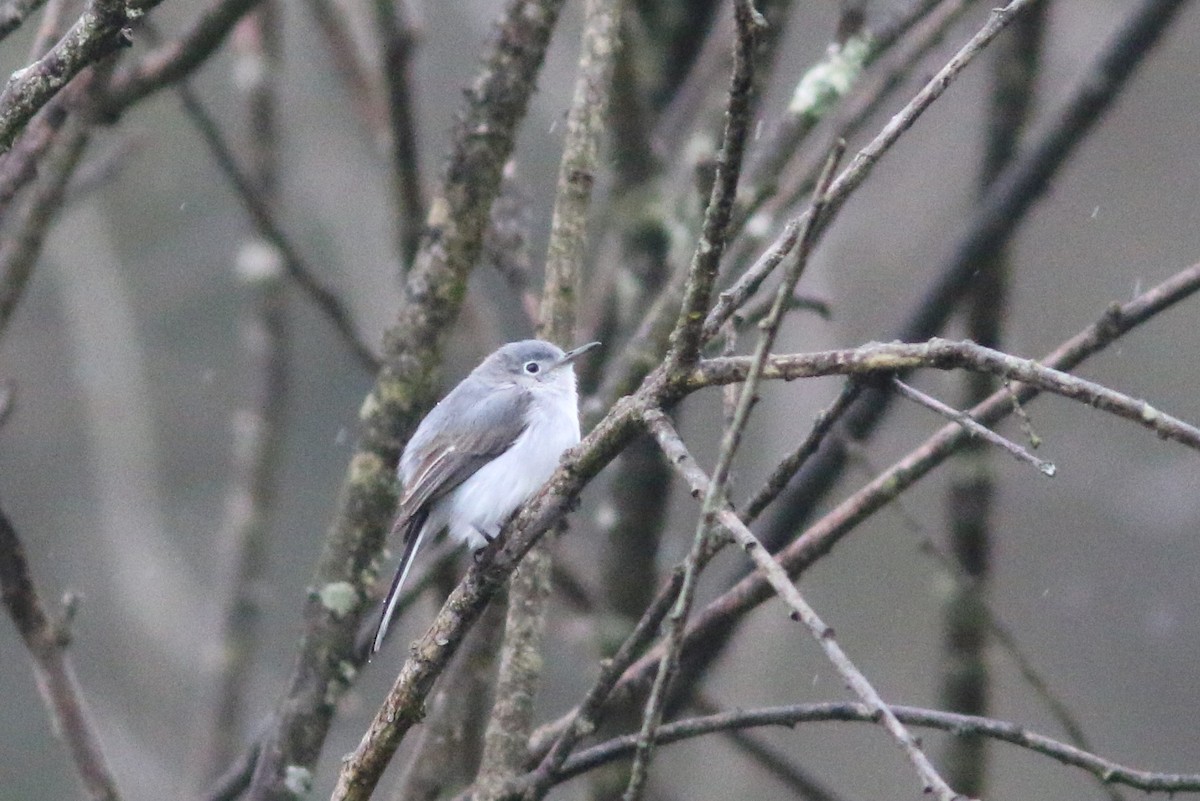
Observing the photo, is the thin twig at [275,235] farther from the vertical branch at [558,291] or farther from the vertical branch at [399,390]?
the vertical branch at [558,291]

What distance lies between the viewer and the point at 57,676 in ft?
10.3

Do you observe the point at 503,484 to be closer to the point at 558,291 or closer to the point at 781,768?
the point at 558,291

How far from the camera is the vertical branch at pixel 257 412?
544cm

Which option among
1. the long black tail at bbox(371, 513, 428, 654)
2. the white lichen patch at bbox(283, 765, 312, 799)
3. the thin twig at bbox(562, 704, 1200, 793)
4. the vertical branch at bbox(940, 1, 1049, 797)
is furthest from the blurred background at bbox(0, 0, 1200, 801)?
the thin twig at bbox(562, 704, 1200, 793)

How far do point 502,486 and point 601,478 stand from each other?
3.40 metres

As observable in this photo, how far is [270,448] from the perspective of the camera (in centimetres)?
564

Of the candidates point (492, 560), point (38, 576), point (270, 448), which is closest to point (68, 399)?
point (38, 576)

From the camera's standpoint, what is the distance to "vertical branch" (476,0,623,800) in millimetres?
2768

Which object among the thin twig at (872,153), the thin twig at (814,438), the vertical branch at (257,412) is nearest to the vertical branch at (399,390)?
the thin twig at (814,438)

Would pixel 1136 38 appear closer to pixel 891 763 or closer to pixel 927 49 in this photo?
pixel 927 49

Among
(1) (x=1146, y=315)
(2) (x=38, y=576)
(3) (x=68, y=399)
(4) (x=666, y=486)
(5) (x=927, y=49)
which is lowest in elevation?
(1) (x=1146, y=315)

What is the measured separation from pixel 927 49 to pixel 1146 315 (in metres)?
1.96

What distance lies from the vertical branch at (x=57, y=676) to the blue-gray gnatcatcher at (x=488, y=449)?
0.66 m

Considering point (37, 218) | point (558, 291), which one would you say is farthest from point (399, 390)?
point (37, 218)
